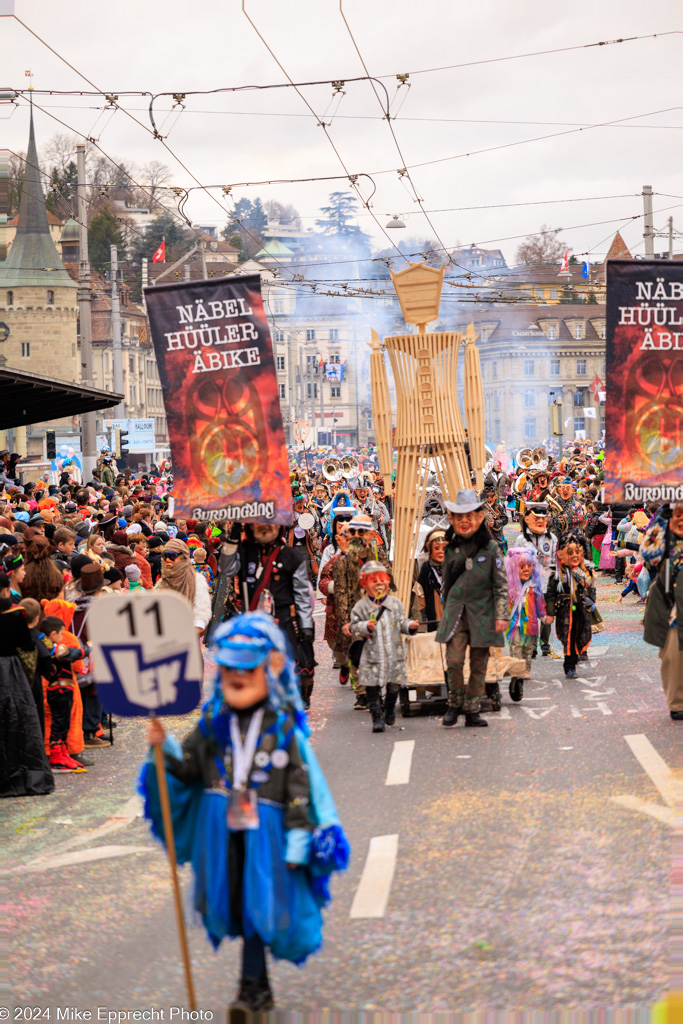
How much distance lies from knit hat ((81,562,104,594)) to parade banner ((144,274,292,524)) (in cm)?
159

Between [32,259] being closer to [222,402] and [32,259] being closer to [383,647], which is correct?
[383,647]

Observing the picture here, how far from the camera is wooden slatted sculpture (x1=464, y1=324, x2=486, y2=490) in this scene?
1272 centimetres

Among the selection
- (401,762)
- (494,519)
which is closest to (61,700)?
(401,762)

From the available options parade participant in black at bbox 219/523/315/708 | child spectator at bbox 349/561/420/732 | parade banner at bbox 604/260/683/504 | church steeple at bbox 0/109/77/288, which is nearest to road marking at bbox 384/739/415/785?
child spectator at bbox 349/561/420/732

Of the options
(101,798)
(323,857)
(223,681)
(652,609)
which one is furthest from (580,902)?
(652,609)

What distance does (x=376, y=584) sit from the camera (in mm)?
10188

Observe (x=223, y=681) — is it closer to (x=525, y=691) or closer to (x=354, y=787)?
(x=354, y=787)

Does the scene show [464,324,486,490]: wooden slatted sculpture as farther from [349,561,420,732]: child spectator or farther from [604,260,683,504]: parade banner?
[604,260,683,504]: parade banner

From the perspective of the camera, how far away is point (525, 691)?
11.8m

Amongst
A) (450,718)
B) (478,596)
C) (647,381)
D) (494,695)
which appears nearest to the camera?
(647,381)

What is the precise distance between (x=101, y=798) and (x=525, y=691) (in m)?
4.44

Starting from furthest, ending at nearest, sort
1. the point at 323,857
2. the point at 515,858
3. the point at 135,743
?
the point at 135,743
the point at 515,858
the point at 323,857

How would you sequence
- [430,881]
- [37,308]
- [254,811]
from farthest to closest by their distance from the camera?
[37,308]
[430,881]
[254,811]

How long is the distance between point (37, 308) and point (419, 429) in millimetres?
67815
